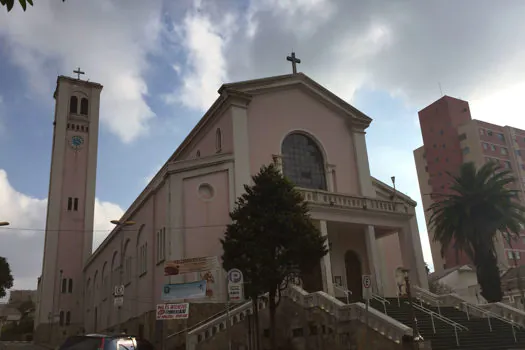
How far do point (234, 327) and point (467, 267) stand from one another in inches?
1926

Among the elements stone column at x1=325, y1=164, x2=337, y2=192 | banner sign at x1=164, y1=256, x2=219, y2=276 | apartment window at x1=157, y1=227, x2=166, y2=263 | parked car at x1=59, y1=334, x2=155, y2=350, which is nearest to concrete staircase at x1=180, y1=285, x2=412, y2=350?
banner sign at x1=164, y1=256, x2=219, y2=276

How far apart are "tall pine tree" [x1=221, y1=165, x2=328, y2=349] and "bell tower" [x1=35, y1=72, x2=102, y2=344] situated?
3337 cm

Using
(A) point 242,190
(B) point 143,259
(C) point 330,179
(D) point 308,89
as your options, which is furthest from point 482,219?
(B) point 143,259

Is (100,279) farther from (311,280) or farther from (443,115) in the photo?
(443,115)

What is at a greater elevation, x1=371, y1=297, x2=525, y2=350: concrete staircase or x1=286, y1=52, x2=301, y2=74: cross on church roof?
x1=286, y1=52, x2=301, y2=74: cross on church roof

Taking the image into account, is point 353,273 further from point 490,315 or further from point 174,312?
point 174,312

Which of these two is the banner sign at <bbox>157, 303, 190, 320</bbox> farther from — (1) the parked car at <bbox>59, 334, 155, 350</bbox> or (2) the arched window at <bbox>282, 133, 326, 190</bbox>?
(2) the arched window at <bbox>282, 133, 326, 190</bbox>

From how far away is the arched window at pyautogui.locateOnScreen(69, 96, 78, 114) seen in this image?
50916mm

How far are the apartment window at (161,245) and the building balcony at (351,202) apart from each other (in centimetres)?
714

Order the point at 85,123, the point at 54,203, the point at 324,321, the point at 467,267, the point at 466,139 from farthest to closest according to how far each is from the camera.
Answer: the point at 466,139 → the point at 467,267 → the point at 85,123 → the point at 54,203 → the point at 324,321

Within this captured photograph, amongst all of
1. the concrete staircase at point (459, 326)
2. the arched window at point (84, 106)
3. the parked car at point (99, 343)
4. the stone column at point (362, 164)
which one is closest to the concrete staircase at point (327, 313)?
the concrete staircase at point (459, 326)

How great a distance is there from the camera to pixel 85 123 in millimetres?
50562

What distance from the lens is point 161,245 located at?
2484 centimetres

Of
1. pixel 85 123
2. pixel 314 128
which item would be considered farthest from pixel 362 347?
pixel 85 123
